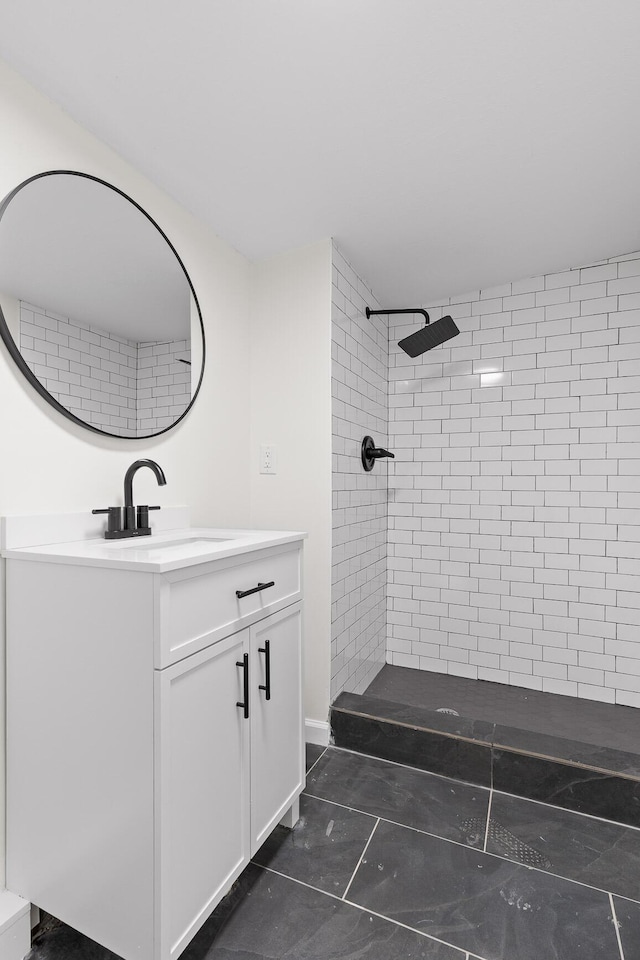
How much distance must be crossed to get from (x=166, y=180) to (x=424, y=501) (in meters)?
2.01

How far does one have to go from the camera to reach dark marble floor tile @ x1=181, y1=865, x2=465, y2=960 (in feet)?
3.85

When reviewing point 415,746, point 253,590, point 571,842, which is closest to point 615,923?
point 571,842

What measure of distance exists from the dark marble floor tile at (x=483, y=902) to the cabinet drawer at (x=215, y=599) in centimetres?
83

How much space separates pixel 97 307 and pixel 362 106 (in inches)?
39.8

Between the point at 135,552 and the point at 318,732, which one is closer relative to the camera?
the point at 135,552

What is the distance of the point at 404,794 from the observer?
1.79 metres

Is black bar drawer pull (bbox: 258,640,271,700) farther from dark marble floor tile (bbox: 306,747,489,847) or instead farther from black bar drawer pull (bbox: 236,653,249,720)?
dark marble floor tile (bbox: 306,747,489,847)

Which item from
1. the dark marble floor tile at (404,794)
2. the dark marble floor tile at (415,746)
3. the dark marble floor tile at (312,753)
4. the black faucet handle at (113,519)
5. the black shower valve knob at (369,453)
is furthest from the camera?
the black shower valve knob at (369,453)

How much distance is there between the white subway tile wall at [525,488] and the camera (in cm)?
239

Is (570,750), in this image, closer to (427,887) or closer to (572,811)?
(572,811)

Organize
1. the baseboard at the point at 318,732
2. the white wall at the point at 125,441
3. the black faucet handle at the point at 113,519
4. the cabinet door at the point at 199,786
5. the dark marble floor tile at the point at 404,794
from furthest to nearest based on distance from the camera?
the baseboard at the point at 318,732
the dark marble floor tile at the point at 404,794
the black faucet handle at the point at 113,519
the white wall at the point at 125,441
the cabinet door at the point at 199,786

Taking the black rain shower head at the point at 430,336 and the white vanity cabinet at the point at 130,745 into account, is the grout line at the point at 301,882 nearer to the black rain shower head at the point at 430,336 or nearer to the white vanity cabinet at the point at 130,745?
the white vanity cabinet at the point at 130,745

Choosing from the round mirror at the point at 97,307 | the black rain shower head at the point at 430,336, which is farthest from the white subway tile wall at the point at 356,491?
the round mirror at the point at 97,307

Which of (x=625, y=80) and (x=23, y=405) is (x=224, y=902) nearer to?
(x=23, y=405)
